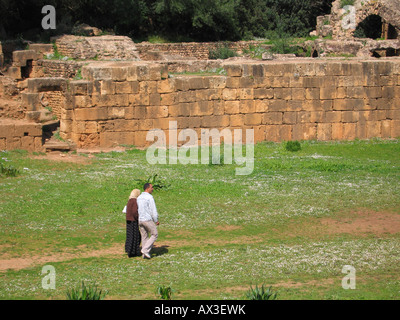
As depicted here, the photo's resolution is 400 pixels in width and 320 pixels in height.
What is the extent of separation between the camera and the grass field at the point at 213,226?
1110 cm

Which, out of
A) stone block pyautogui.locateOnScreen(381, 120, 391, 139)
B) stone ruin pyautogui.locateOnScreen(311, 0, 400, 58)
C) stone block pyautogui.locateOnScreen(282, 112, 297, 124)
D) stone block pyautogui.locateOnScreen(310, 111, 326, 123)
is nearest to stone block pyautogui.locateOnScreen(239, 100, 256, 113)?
stone block pyautogui.locateOnScreen(282, 112, 297, 124)

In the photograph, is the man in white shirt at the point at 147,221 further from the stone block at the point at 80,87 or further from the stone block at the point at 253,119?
the stone block at the point at 253,119

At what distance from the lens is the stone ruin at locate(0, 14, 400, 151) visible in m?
21.0

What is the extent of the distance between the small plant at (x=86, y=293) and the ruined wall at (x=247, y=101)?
1121cm

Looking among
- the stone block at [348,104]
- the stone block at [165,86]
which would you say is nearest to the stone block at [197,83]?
the stone block at [165,86]

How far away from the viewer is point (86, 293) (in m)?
9.70

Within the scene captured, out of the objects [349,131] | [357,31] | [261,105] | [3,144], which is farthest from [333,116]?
[357,31]

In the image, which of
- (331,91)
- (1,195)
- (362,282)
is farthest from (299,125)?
(362,282)

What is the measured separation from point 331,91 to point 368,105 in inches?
58.4

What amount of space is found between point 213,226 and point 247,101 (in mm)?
8859

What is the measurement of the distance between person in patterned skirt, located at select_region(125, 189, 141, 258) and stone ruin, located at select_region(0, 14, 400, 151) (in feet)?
28.2

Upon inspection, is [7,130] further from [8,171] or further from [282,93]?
[282,93]

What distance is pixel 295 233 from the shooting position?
13953mm

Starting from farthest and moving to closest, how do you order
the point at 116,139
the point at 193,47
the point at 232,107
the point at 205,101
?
the point at 193,47 → the point at 232,107 → the point at 205,101 → the point at 116,139
